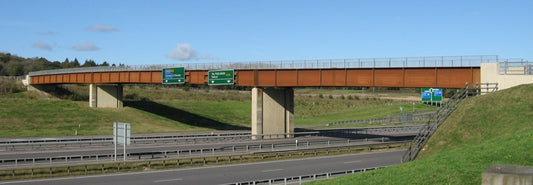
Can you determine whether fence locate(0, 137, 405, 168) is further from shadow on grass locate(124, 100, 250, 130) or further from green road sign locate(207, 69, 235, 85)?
shadow on grass locate(124, 100, 250, 130)

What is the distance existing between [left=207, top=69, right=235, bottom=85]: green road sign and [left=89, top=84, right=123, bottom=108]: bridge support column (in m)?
30.4

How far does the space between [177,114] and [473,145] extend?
73200 mm

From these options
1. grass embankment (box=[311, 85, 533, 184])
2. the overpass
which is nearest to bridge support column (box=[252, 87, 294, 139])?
the overpass

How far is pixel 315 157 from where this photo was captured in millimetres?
45562

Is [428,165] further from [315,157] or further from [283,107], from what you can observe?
[283,107]

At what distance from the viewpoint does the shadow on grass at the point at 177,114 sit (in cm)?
8894

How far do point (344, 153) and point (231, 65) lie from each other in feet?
70.4

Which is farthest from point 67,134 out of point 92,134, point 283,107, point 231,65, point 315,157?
point 315,157

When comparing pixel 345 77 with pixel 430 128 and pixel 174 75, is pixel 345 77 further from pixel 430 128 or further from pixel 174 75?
pixel 174 75

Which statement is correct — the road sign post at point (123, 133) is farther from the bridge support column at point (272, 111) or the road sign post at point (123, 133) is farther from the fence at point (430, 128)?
the bridge support column at point (272, 111)

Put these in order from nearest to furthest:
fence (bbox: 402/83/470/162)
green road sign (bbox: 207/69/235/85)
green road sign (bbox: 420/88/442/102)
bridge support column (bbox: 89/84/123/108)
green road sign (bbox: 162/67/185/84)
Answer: fence (bbox: 402/83/470/162), green road sign (bbox: 207/69/235/85), green road sign (bbox: 162/67/185/84), bridge support column (bbox: 89/84/123/108), green road sign (bbox: 420/88/442/102)

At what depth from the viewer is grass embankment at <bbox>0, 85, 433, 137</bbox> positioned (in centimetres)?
7450

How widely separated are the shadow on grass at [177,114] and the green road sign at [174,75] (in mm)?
18431

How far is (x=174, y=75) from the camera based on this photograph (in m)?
68.6
